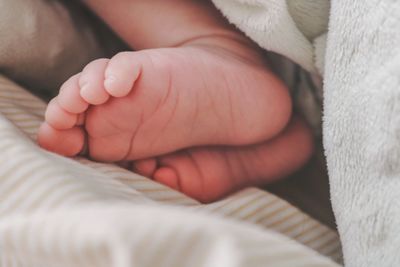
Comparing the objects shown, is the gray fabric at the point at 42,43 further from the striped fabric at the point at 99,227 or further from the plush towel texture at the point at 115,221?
the striped fabric at the point at 99,227

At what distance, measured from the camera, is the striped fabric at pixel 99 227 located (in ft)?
0.95

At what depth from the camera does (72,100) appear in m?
0.47

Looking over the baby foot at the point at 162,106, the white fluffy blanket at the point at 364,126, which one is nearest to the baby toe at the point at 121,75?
the baby foot at the point at 162,106

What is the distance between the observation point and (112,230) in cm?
29

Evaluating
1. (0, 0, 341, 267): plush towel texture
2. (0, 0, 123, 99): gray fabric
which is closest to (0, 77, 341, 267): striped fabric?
(0, 0, 341, 267): plush towel texture

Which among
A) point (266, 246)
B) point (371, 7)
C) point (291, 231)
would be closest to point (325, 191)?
point (291, 231)

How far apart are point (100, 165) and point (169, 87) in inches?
3.2

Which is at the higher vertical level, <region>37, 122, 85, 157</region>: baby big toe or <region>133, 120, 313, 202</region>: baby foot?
<region>37, 122, 85, 157</region>: baby big toe

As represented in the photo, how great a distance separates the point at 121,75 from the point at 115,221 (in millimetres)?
194

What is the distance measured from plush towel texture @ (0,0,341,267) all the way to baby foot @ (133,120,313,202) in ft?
0.09

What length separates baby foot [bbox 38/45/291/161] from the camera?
0.48 meters

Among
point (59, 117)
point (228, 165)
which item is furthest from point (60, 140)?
point (228, 165)

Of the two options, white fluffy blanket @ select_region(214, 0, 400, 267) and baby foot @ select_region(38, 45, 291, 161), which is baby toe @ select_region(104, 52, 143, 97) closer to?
baby foot @ select_region(38, 45, 291, 161)

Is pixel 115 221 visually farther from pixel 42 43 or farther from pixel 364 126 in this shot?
pixel 42 43
